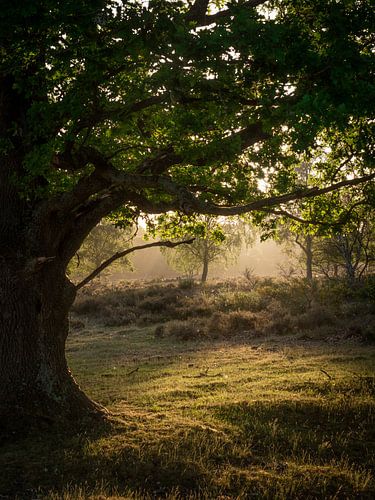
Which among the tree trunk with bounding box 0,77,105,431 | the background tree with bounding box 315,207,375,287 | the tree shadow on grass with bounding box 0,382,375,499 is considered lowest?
the tree shadow on grass with bounding box 0,382,375,499

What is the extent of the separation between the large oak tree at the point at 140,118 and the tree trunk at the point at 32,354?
0.02 m

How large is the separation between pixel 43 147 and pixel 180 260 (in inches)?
2001

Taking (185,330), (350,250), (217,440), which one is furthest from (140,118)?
(185,330)

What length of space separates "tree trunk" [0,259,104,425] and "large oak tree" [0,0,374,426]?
0.08 ft

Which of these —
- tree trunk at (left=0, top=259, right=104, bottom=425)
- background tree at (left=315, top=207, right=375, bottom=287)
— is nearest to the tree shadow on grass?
tree trunk at (left=0, top=259, right=104, bottom=425)

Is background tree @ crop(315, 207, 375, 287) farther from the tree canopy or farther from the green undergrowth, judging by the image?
the tree canopy

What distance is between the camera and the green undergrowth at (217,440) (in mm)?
6410

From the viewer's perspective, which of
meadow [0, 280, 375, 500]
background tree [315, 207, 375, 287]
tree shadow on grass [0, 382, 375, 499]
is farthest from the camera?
background tree [315, 207, 375, 287]

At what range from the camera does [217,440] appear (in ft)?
25.7

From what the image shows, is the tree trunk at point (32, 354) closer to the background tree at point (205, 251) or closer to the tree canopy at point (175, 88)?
the tree canopy at point (175, 88)

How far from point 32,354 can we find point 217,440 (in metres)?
3.87

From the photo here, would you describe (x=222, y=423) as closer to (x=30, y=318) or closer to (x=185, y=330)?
(x=30, y=318)

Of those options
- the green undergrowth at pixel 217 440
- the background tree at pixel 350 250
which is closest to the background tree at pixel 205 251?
the background tree at pixel 350 250

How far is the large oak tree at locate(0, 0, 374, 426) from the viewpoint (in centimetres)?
565
